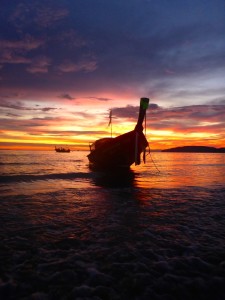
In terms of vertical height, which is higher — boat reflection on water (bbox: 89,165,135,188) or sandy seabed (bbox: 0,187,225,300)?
sandy seabed (bbox: 0,187,225,300)

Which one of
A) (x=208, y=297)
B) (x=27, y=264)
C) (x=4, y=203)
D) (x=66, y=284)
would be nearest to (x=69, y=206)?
(x=4, y=203)

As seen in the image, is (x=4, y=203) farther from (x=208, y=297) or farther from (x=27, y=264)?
(x=208, y=297)

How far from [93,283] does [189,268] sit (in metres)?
2.15

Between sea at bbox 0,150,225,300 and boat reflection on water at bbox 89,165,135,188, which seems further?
boat reflection on water at bbox 89,165,135,188

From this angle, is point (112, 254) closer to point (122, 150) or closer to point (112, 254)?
point (112, 254)

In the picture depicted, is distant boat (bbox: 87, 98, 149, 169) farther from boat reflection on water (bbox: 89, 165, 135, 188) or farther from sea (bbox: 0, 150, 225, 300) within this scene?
sea (bbox: 0, 150, 225, 300)

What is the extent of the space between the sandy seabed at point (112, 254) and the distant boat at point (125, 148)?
19900 mm

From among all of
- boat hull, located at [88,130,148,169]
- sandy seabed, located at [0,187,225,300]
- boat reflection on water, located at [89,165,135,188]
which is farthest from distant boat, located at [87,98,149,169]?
sandy seabed, located at [0,187,225,300]

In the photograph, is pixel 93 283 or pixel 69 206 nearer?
pixel 93 283

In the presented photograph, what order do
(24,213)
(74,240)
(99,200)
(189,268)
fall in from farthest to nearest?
1. (99,200)
2. (24,213)
3. (74,240)
4. (189,268)

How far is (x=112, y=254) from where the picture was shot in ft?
19.7

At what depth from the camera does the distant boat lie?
3016 cm

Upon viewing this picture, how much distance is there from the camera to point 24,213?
9.97 meters

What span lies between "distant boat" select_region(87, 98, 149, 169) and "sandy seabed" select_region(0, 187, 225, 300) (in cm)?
1990
